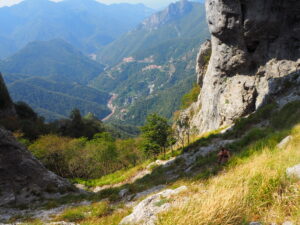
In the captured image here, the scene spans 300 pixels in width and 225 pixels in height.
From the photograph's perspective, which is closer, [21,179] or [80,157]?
[21,179]

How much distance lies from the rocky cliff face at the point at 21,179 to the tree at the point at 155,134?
19.7 meters

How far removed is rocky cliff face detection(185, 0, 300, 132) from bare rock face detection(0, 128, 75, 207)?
28.2 meters

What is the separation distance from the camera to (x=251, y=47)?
1566 inches

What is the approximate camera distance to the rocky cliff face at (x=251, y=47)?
3575cm

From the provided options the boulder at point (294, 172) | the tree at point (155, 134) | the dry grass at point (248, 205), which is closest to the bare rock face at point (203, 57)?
the tree at point (155, 134)

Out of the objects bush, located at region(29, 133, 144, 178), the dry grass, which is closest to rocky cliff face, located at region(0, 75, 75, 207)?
the dry grass

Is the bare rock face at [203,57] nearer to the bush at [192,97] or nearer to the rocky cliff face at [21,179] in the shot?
the bush at [192,97]

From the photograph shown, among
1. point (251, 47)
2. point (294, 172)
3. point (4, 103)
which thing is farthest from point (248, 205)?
point (4, 103)

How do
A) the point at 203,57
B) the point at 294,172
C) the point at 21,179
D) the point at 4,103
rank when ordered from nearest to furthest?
the point at 294,172, the point at 21,179, the point at 203,57, the point at 4,103

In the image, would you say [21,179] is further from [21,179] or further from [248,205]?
[248,205]

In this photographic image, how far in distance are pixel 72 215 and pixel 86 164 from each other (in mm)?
39621

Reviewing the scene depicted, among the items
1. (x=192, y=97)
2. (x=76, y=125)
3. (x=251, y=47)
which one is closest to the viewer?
(x=251, y=47)

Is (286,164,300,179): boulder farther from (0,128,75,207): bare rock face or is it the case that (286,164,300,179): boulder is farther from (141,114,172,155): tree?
(141,114,172,155): tree

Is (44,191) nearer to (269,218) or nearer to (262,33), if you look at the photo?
(269,218)
